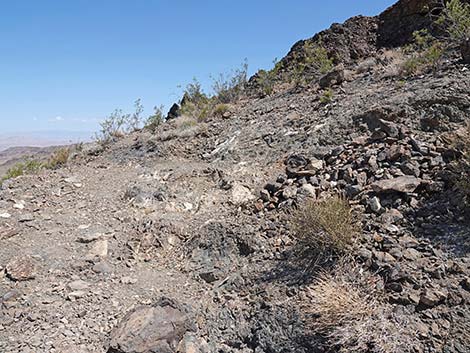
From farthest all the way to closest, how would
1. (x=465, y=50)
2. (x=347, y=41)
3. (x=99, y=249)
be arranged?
(x=347, y=41) → (x=465, y=50) → (x=99, y=249)

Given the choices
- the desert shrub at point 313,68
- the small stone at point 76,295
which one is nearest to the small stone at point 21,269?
the small stone at point 76,295

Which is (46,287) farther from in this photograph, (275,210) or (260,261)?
(275,210)

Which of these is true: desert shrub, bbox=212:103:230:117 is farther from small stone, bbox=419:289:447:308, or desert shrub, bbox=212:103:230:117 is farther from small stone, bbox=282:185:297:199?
small stone, bbox=419:289:447:308

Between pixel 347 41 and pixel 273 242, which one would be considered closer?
pixel 273 242

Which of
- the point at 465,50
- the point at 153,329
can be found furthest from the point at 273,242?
the point at 465,50

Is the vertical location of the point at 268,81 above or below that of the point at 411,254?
above

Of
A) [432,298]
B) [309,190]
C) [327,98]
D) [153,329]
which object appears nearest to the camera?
[432,298]

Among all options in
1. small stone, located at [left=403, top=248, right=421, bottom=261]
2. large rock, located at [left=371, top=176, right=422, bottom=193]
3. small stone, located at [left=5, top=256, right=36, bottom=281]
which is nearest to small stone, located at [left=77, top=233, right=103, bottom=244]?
small stone, located at [left=5, top=256, right=36, bottom=281]

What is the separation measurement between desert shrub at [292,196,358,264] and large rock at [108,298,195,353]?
51.3 inches

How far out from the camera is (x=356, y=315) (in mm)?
2537

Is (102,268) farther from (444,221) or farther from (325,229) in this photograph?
(444,221)

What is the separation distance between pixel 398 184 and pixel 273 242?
4.78 ft

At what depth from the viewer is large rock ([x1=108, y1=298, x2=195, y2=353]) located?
2.77m

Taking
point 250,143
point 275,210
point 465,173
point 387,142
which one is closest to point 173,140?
point 250,143
